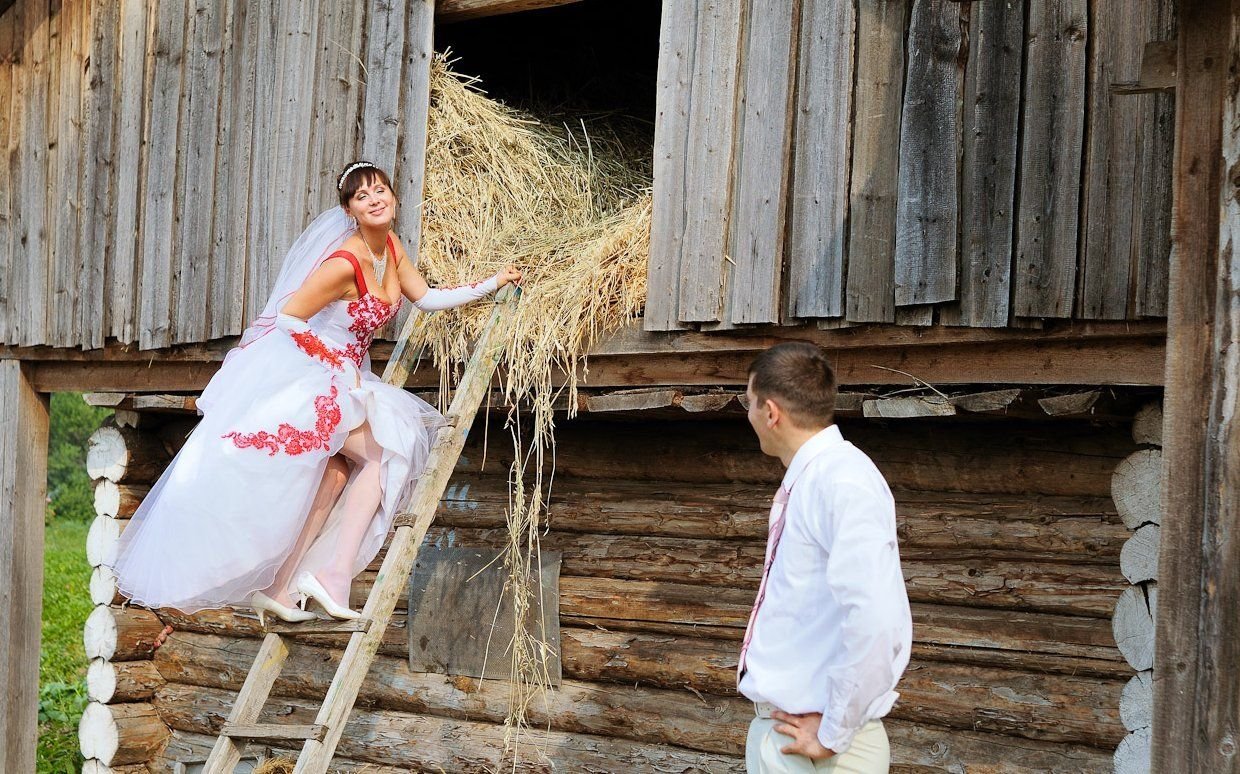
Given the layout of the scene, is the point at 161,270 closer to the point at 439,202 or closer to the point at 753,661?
the point at 439,202

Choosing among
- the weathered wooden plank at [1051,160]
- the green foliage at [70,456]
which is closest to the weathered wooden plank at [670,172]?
the weathered wooden plank at [1051,160]

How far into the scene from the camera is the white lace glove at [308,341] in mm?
5168

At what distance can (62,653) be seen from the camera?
13.3 m

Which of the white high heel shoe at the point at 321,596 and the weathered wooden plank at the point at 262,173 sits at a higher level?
the weathered wooden plank at the point at 262,173

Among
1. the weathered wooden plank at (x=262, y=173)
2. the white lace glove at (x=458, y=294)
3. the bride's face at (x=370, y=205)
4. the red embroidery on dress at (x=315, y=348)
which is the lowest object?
the red embroidery on dress at (x=315, y=348)

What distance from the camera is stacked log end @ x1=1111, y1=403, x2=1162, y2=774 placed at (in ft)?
15.5

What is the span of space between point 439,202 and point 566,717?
8.08ft

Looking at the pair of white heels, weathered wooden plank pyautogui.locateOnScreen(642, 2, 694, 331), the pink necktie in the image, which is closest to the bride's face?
weathered wooden plank pyautogui.locateOnScreen(642, 2, 694, 331)

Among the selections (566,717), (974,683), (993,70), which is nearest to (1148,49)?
(993,70)

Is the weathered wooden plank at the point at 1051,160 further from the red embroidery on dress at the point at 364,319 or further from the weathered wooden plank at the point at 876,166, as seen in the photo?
the red embroidery on dress at the point at 364,319

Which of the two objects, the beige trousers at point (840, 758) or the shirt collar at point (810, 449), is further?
the shirt collar at point (810, 449)

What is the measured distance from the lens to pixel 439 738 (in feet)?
22.0

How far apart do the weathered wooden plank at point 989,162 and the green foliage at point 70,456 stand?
21585 millimetres

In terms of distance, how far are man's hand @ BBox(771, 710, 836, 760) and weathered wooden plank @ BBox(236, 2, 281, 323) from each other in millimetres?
4147
